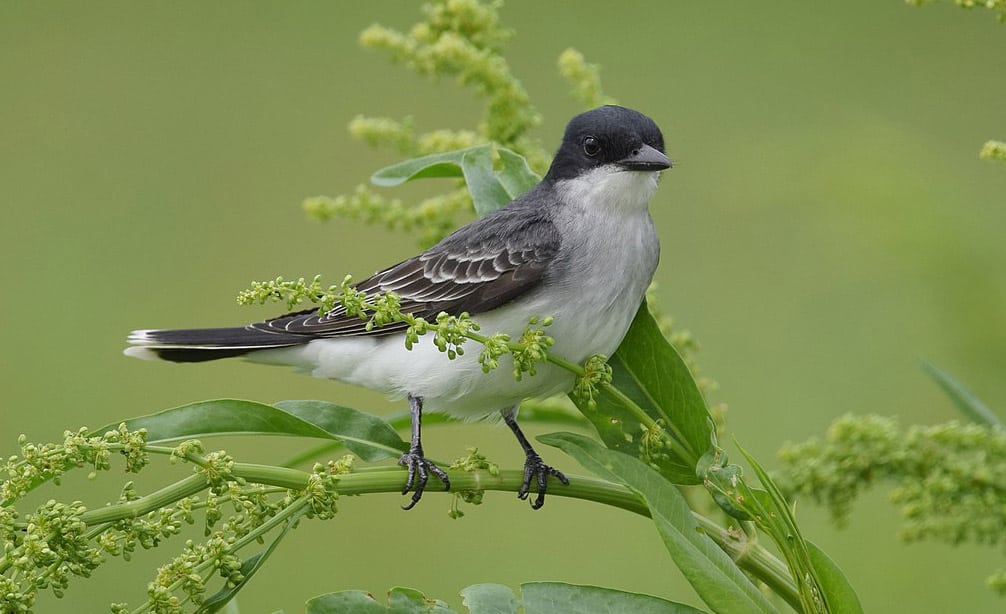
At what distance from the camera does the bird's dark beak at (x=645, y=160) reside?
12.2 feet

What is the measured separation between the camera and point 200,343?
4055 millimetres

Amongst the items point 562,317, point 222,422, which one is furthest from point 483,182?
point 222,422

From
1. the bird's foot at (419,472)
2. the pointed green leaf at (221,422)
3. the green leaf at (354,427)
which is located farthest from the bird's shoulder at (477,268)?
the pointed green leaf at (221,422)

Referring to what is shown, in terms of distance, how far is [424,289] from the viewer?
3895 millimetres

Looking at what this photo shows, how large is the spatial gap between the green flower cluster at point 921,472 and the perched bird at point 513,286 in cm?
81

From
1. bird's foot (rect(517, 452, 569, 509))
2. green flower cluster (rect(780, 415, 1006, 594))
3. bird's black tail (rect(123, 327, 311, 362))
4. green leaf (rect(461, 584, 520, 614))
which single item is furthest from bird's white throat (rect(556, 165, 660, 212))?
green leaf (rect(461, 584, 520, 614))

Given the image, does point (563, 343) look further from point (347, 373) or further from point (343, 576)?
point (343, 576)

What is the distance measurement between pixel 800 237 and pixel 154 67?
23.2 feet

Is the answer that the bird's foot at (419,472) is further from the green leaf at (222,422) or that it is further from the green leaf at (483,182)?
the green leaf at (483,182)

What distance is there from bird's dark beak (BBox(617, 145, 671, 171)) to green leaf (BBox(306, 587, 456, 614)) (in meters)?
1.87

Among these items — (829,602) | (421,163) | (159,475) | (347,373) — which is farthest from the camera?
(159,475)

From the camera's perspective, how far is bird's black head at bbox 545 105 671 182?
3748mm

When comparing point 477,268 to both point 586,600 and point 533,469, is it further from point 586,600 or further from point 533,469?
point 586,600

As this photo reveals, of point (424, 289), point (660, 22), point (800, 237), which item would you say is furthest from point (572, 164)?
point (660, 22)
